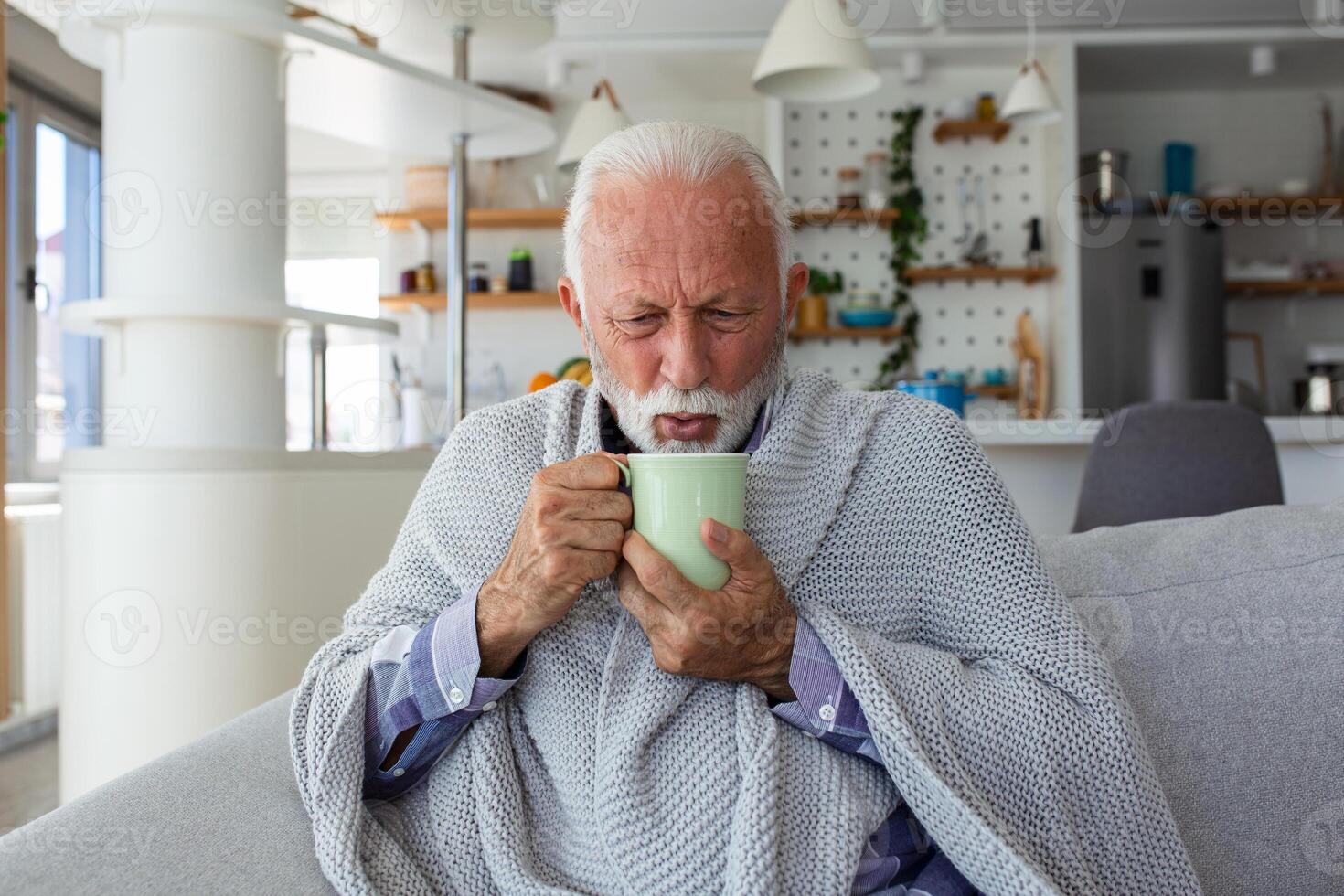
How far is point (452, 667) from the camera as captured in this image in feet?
3.12

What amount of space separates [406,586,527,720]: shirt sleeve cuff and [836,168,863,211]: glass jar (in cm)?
469

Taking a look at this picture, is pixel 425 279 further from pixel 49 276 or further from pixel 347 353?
pixel 49 276

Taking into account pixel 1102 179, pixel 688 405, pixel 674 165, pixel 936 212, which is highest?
pixel 1102 179

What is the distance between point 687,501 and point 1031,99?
152 inches

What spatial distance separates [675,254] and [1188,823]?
28.5 inches

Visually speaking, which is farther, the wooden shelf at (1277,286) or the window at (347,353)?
the window at (347,353)

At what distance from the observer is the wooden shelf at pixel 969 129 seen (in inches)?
210

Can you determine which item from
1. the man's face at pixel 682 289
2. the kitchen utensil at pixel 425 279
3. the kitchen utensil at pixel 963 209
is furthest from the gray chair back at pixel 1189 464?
the kitchen utensil at pixel 425 279

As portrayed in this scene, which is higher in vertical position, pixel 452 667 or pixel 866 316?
pixel 866 316

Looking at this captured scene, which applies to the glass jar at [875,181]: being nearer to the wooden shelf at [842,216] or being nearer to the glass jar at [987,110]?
the wooden shelf at [842,216]
